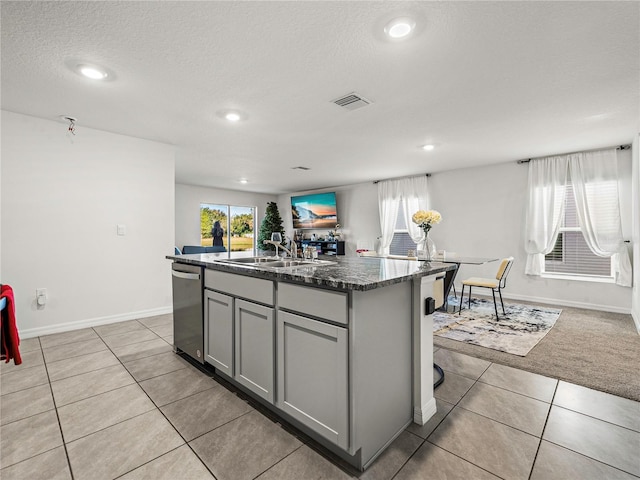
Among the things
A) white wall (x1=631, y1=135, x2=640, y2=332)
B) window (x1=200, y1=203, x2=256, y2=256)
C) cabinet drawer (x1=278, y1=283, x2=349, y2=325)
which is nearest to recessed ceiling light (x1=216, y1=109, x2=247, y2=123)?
cabinet drawer (x1=278, y1=283, x2=349, y2=325)

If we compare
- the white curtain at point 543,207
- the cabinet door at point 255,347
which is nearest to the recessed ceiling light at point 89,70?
the cabinet door at point 255,347

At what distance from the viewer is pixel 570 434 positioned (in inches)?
63.9

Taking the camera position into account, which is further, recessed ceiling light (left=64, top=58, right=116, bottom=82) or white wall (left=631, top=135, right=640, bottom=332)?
white wall (left=631, top=135, right=640, bottom=332)

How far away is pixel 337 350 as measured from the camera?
1.37m

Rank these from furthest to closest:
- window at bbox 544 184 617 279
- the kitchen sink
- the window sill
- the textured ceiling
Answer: window at bbox 544 184 617 279
the window sill
the kitchen sink
the textured ceiling

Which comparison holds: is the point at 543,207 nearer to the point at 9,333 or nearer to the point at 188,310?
the point at 188,310

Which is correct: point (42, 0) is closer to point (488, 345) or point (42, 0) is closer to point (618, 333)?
point (488, 345)

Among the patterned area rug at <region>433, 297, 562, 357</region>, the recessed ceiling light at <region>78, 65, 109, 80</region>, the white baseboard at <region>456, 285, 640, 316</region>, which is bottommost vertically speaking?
the patterned area rug at <region>433, 297, 562, 357</region>

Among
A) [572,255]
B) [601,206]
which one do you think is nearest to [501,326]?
[572,255]

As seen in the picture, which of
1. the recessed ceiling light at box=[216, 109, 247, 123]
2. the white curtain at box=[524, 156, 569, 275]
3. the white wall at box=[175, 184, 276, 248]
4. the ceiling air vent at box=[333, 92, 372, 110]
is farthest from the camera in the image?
the white wall at box=[175, 184, 276, 248]

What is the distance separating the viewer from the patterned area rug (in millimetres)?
3025

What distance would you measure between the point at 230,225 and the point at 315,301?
7627 millimetres

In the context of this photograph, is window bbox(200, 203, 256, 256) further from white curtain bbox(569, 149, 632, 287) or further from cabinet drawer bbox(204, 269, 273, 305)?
white curtain bbox(569, 149, 632, 287)

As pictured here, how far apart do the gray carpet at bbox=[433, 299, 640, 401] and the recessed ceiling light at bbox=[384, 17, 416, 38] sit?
266cm
